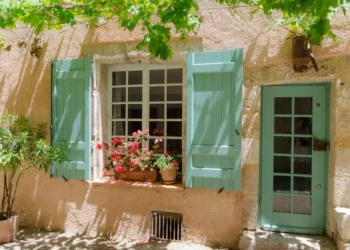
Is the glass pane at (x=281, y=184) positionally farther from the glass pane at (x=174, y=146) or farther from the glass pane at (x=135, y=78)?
the glass pane at (x=135, y=78)

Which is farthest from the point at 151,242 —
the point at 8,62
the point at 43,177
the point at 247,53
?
the point at 8,62

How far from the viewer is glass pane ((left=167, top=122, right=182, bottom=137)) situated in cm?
466

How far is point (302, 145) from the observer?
13.4 feet

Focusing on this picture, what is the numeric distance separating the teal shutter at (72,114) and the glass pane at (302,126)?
275 centimetres

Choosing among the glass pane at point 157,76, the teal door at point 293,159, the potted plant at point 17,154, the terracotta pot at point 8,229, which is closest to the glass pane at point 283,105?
the teal door at point 293,159

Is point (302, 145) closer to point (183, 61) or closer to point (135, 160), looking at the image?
point (183, 61)

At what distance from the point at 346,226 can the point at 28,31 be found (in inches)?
199

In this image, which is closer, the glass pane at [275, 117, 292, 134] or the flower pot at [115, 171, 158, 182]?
the glass pane at [275, 117, 292, 134]

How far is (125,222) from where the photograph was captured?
452 centimetres

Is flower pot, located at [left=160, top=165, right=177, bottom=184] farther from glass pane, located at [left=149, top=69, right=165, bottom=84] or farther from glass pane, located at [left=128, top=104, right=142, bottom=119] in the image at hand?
glass pane, located at [left=149, top=69, right=165, bottom=84]

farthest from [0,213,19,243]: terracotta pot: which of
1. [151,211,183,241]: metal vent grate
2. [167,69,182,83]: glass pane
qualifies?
[167,69,182,83]: glass pane

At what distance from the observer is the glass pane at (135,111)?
4.78 meters

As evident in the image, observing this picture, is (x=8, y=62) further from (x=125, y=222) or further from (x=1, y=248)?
(x=125, y=222)

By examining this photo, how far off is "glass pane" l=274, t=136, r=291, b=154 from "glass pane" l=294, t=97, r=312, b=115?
0.37 m
